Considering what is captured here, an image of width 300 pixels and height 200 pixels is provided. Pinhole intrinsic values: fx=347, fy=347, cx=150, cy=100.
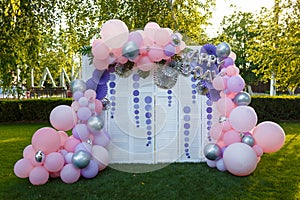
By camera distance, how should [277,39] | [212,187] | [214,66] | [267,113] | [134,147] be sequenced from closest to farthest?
[212,187] < [214,66] < [134,147] < [277,39] < [267,113]

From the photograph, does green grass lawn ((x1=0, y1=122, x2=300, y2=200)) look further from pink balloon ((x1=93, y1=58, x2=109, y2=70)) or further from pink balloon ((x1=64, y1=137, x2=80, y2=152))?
pink balloon ((x1=93, y1=58, x2=109, y2=70))

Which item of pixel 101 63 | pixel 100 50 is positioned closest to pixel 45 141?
pixel 101 63

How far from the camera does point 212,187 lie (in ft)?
13.5

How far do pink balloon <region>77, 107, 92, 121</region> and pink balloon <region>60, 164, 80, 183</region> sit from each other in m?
0.61

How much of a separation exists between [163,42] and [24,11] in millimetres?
1675

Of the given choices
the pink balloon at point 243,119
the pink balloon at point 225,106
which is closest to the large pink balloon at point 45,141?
the pink balloon at point 225,106

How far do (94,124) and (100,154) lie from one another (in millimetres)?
403

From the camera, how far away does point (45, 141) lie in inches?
Result: 166

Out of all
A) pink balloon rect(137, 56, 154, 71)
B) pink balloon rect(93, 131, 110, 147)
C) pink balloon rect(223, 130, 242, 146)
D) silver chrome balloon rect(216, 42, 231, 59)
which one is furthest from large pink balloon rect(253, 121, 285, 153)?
pink balloon rect(93, 131, 110, 147)

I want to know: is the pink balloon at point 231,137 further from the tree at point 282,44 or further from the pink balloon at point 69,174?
the tree at point 282,44

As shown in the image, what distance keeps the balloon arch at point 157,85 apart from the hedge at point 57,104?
5.95m

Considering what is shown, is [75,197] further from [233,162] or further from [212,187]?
[233,162]

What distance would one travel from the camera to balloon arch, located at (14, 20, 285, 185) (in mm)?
4258

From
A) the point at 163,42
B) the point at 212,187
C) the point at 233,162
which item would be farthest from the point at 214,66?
the point at 212,187
